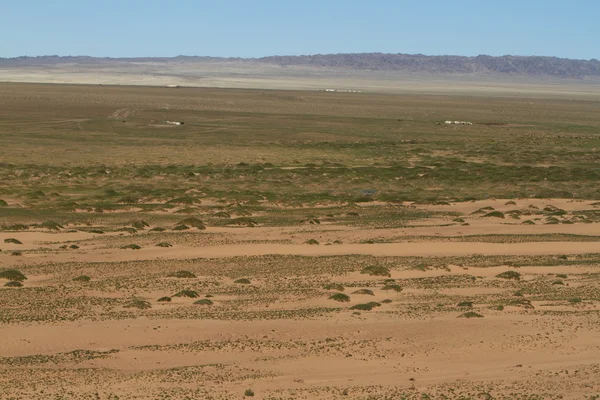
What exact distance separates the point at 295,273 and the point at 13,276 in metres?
8.65

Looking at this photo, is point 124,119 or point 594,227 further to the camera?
point 124,119

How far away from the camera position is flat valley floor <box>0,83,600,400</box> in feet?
63.0

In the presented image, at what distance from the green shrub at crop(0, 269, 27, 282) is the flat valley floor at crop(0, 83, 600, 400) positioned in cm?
11

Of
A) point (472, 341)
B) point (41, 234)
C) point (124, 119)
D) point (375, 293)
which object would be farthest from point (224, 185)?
point (124, 119)

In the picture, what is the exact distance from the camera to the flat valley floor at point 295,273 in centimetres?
1920

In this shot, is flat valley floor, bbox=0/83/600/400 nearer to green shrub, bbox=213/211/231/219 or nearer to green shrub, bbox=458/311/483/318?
green shrub, bbox=458/311/483/318

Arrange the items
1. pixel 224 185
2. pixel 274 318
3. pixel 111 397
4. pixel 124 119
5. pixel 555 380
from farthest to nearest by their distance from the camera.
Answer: pixel 124 119 < pixel 224 185 < pixel 274 318 < pixel 555 380 < pixel 111 397

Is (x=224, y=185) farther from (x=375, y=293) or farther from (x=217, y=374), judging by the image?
(x=217, y=374)

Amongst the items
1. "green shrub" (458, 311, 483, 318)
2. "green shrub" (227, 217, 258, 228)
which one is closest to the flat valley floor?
"green shrub" (458, 311, 483, 318)

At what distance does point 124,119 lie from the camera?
345ft

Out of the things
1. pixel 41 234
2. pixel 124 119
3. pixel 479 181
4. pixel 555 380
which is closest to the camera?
pixel 555 380

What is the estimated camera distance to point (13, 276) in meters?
28.5

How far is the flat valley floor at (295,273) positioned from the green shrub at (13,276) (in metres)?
0.11

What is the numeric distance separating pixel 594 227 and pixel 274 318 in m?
22.9
